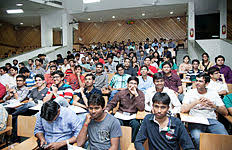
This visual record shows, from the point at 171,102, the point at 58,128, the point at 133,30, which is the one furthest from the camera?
the point at 133,30

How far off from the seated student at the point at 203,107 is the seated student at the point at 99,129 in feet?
3.55

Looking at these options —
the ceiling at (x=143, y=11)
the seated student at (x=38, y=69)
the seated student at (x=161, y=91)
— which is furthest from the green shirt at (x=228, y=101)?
the ceiling at (x=143, y=11)

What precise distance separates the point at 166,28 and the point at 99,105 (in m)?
12.3

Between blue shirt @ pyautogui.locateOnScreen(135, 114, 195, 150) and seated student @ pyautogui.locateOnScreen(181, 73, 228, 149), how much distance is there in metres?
0.65

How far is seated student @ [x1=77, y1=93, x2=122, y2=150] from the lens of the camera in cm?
173

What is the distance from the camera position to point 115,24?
13.7 meters

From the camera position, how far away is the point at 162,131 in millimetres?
1669

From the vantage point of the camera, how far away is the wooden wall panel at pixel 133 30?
12.7m

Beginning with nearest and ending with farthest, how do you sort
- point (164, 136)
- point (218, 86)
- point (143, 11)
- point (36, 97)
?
1. point (164, 136)
2. point (218, 86)
3. point (36, 97)
4. point (143, 11)

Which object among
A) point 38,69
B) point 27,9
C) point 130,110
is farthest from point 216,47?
point 27,9

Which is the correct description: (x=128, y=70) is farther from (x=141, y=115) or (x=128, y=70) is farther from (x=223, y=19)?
(x=223, y=19)

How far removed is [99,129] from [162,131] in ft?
2.01

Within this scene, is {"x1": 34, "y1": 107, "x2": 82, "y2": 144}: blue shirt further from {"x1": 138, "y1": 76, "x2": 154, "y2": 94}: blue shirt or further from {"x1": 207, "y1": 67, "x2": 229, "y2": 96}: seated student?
{"x1": 207, "y1": 67, "x2": 229, "y2": 96}: seated student

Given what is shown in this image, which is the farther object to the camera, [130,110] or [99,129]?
[130,110]
